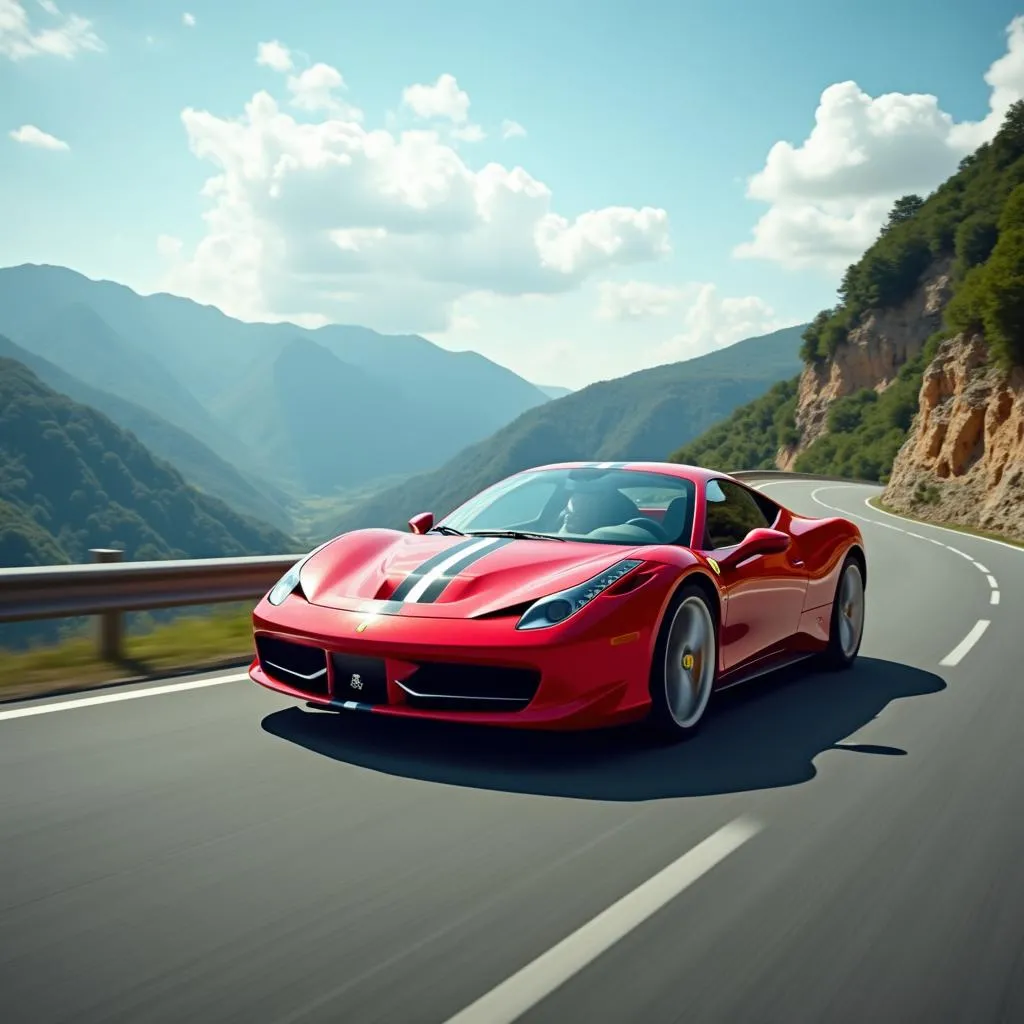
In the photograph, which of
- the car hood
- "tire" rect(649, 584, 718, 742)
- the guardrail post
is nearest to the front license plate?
the car hood

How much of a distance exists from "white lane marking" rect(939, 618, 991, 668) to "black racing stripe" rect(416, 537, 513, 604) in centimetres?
390

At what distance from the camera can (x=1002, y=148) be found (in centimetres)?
7819

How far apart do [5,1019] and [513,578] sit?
2.78 m

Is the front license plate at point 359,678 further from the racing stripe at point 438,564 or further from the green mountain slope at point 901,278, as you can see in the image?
the green mountain slope at point 901,278

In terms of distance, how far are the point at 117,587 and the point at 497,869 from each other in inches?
172

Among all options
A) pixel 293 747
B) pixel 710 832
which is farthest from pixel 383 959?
pixel 293 747

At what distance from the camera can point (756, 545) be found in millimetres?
5953

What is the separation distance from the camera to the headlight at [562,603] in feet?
14.8

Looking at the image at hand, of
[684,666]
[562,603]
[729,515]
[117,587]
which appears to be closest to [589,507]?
[729,515]

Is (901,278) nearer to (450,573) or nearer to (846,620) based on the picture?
(846,620)

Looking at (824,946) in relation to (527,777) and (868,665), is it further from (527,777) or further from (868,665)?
(868,665)

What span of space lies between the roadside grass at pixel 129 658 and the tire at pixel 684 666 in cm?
306

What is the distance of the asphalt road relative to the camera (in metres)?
2.58

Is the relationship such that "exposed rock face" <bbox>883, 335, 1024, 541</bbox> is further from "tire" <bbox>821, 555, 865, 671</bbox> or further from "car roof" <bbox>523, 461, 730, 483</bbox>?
"car roof" <bbox>523, 461, 730, 483</bbox>
